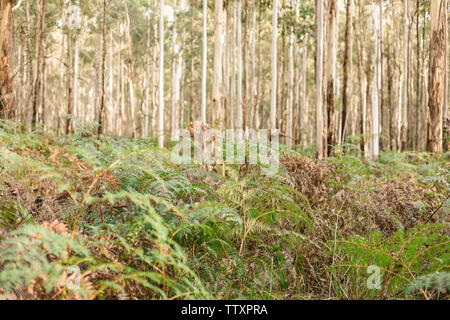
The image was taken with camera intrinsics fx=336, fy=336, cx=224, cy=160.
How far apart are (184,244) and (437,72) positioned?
21.7ft

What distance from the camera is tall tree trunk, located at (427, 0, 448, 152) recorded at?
6566 millimetres

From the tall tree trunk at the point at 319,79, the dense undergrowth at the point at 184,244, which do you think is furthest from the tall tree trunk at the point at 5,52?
the tall tree trunk at the point at 319,79

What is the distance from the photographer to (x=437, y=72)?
6715 millimetres

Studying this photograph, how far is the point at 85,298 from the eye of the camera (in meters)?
1.51

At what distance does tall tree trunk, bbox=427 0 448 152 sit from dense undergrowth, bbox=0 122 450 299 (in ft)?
12.5

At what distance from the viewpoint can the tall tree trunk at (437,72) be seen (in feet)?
21.5

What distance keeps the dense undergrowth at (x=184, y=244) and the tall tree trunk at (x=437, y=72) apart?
3.81 meters

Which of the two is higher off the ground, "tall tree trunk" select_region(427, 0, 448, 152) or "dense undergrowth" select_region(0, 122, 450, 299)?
"tall tree trunk" select_region(427, 0, 448, 152)

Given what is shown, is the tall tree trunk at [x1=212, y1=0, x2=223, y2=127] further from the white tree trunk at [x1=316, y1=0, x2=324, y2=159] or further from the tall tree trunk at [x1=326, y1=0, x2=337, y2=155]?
the tall tree trunk at [x1=326, y1=0, x2=337, y2=155]

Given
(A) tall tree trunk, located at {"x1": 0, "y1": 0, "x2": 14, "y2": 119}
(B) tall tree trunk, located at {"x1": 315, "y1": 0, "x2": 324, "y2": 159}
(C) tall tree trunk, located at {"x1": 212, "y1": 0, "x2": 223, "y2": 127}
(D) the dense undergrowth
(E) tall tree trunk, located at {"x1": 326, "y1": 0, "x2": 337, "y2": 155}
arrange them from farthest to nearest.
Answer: (E) tall tree trunk, located at {"x1": 326, "y1": 0, "x2": 337, "y2": 155}, (B) tall tree trunk, located at {"x1": 315, "y1": 0, "x2": 324, "y2": 159}, (C) tall tree trunk, located at {"x1": 212, "y1": 0, "x2": 223, "y2": 127}, (A) tall tree trunk, located at {"x1": 0, "y1": 0, "x2": 14, "y2": 119}, (D) the dense undergrowth

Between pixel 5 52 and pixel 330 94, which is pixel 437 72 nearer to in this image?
pixel 330 94

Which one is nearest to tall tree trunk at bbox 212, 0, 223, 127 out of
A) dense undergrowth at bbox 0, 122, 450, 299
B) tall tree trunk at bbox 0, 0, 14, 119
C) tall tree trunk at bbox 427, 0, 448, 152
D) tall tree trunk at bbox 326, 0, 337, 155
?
tall tree trunk at bbox 326, 0, 337, 155
